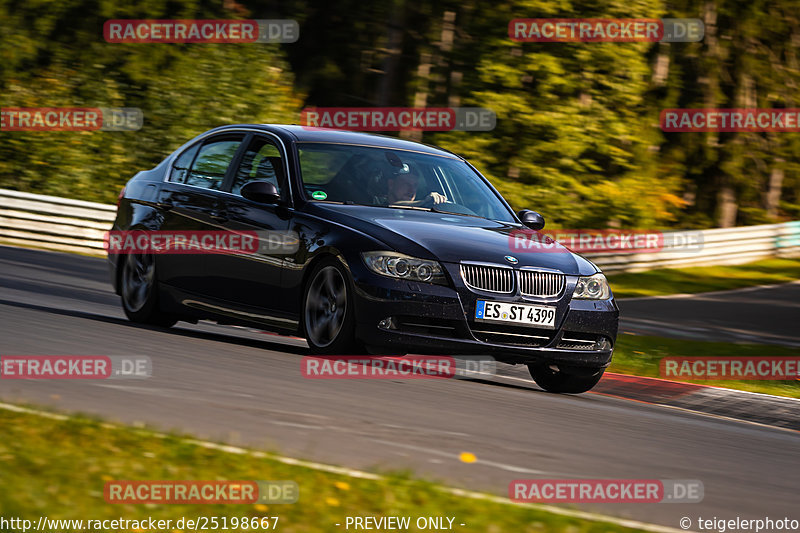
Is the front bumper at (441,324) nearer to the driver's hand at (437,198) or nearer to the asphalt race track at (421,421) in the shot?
the asphalt race track at (421,421)

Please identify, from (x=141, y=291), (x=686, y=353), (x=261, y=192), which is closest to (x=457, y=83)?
(x=686, y=353)

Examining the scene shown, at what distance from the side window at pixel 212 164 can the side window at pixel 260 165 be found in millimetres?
181

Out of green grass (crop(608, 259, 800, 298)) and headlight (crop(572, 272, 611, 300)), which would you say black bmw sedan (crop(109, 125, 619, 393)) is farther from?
green grass (crop(608, 259, 800, 298))

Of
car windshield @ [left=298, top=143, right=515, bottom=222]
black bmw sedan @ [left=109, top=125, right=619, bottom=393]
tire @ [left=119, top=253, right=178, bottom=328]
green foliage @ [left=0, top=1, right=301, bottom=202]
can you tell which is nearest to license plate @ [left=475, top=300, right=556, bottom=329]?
black bmw sedan @ [left=109, top=125, right=619, bottom=393]

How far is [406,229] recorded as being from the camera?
8.87 metres

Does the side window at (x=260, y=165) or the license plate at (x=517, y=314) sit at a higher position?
the side window at (x=260, y=165)

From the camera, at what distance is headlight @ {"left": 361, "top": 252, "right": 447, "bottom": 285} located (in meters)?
8.53

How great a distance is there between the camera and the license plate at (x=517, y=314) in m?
8.62

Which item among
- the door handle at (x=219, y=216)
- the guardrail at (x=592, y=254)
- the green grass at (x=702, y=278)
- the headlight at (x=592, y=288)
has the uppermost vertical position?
the door handle at (x=219, y=216)

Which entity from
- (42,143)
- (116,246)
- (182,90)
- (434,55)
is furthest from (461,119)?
(116,246)

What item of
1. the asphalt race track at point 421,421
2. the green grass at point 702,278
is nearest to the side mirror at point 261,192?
the asphalt race track at point 421,421

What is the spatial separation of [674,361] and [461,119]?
19439 mm

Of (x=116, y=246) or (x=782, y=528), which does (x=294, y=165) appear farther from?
(x=782, y=528)

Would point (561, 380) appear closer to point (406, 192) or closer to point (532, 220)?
point (532, 220)
